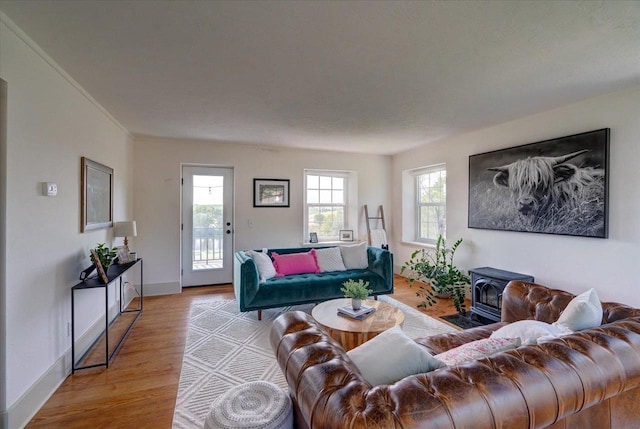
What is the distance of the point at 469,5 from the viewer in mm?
1528

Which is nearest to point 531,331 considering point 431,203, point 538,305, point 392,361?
point 538,305

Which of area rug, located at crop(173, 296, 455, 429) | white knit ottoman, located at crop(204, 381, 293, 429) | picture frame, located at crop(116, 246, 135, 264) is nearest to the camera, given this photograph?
white knit ottoman, located at crop(204, 381, 293, 429)

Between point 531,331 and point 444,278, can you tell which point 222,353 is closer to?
point 531,331

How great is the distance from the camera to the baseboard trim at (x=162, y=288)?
4.38 m

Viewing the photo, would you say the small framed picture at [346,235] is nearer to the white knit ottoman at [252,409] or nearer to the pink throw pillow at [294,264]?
the pink throw pillow at [294,264]

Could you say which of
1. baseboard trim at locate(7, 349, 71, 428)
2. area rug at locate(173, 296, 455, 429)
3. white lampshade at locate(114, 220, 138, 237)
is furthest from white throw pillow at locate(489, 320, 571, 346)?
white lampshade at locate(114, 220, 138, 237)

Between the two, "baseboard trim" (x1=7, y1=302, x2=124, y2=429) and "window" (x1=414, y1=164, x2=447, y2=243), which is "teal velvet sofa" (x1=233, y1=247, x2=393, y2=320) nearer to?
"baseboard trim" (x1=7, y1=302, x2=124, y2=429)

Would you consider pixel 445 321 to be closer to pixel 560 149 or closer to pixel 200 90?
pixel 560 149

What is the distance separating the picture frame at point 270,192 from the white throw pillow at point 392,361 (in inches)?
158

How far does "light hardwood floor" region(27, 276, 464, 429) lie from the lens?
183 cm

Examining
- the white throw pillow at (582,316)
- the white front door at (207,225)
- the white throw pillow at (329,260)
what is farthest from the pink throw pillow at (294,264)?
the white throw pillow at (582,316)

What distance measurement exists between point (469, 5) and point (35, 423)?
11.5 feet

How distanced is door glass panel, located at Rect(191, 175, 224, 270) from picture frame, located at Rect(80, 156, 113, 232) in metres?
1.47

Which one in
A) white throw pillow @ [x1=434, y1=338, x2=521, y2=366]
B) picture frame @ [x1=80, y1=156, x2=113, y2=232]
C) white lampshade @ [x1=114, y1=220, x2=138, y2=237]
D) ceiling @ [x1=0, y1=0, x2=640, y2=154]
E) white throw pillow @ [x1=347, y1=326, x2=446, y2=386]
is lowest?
white throw pillow @ [x1=434, y1=338, x2=521, y2=366]
